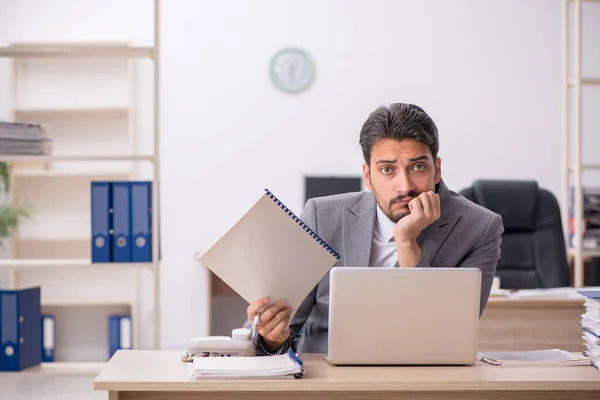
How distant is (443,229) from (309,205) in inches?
15.4

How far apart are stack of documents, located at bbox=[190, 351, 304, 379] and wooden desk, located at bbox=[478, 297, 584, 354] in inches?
63.1

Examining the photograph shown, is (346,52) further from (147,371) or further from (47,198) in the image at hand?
(147,371)

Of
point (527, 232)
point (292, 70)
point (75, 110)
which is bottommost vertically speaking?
point (527, 232)

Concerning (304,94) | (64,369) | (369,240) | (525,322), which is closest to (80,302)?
(64,369)

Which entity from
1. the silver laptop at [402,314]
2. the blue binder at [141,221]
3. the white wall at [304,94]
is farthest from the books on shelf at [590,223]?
the silver laptop at [402,314]

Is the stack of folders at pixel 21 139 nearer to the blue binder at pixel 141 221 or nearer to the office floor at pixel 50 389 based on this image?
the blue binder at pixel 141 221

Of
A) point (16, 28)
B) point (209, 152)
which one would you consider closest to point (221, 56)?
point (209, 152)

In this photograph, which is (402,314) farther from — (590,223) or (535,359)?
(590,223)

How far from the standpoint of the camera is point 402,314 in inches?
71.4

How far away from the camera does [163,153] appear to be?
5.57 meters

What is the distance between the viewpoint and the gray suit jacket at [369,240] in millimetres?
2230

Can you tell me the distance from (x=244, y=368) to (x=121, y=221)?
5.94 ft

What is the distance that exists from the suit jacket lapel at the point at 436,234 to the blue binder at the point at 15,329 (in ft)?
6.29

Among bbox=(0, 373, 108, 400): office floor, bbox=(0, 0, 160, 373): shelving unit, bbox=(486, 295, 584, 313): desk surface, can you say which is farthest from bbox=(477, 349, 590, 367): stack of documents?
bbox=(0, 0, 160, 373): shelving unit
